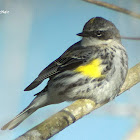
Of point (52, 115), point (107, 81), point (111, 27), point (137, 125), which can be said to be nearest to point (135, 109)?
point (137, 125)

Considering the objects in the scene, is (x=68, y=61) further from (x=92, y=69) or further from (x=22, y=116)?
(x=22, y=116)

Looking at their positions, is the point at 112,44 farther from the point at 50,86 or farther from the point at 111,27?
the point at 50,86

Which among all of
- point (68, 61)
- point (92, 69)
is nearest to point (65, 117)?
point (92, 69)

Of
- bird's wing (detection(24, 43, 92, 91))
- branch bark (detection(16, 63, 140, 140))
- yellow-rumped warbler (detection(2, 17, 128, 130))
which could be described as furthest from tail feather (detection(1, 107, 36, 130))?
branch bark (detection(16, 63, 140, 140))

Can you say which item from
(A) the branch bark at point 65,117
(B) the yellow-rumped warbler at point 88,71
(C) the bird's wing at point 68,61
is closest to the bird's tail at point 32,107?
(B) the yellow-rumped warbler at point 88,71

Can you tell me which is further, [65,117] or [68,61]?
[68,61]

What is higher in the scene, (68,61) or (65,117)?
(68,61)

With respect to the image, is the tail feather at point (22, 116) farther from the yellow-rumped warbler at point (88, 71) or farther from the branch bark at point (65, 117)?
the branch bark at point (65, 117)

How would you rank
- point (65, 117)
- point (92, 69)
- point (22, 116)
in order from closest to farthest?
point (65, 117) < point (92, 69) < point (22, 116)
